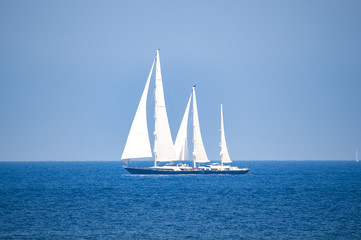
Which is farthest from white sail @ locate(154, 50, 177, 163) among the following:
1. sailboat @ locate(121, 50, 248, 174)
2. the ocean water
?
the ocean water

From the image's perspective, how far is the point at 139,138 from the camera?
84.9 metres

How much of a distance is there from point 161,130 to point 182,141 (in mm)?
8277

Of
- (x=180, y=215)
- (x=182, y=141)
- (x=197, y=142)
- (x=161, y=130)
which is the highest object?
(x=161, y=130)

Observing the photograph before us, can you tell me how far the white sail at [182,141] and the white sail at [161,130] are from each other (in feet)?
17.3

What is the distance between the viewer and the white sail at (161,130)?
3376 inches

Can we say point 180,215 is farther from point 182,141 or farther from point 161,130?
point 182,141

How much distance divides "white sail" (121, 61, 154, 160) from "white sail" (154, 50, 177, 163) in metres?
1.79

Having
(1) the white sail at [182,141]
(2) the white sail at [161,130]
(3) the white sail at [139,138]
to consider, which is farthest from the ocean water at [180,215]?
(1) the white sail at [182,141]

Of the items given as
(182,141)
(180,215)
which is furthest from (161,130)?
(180,215)

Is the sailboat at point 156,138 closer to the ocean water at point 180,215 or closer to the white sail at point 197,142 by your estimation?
the white sail at point 197,142

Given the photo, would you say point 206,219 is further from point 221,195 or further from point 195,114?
point 195,114

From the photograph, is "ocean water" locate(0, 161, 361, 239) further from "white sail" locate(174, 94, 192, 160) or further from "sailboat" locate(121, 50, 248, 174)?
"white sail" locate(174, 94, 192, 160)

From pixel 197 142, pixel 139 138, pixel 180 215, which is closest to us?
pixel 180 215

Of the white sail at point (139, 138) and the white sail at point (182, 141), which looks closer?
the white sail at point (139, 138)
